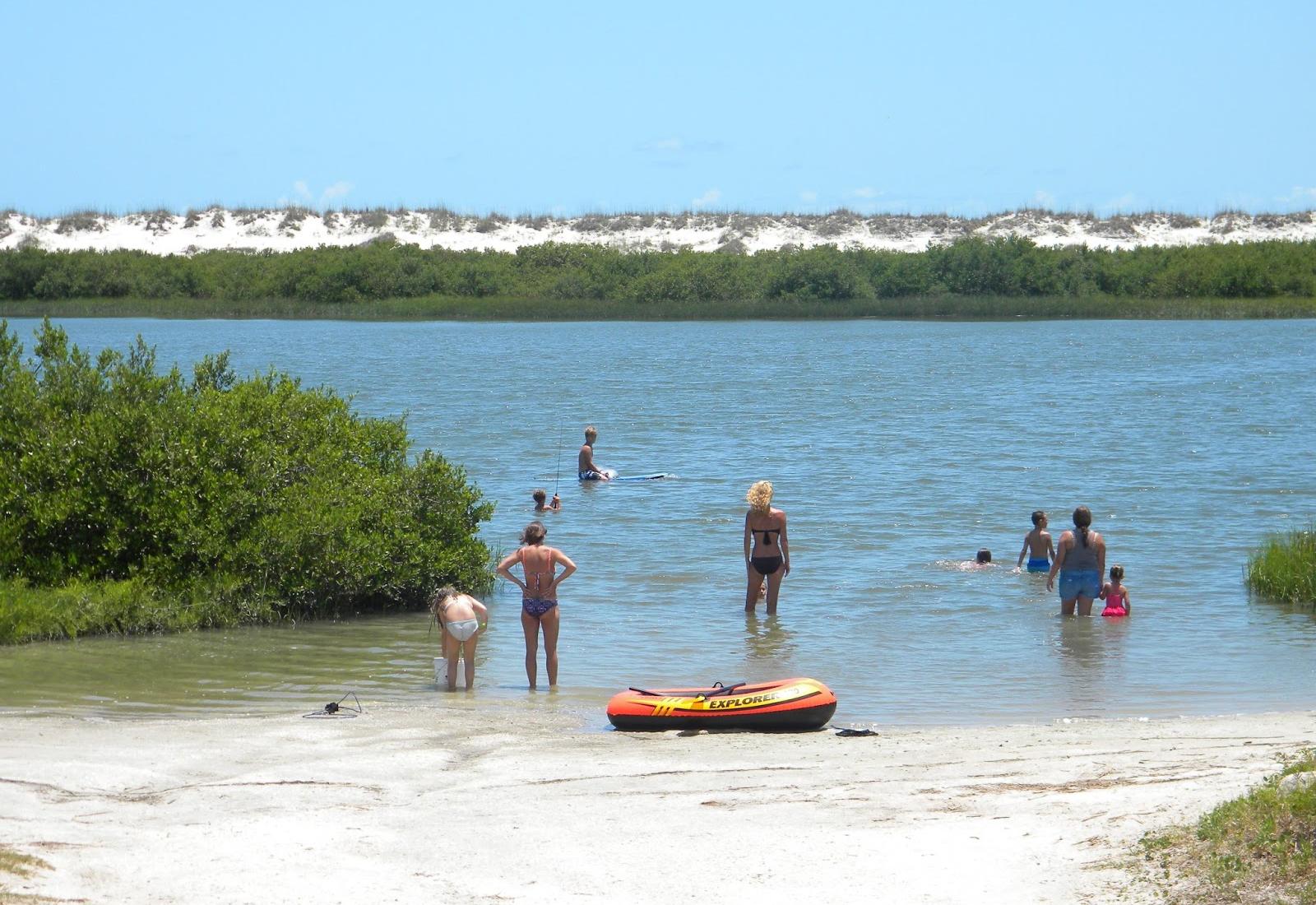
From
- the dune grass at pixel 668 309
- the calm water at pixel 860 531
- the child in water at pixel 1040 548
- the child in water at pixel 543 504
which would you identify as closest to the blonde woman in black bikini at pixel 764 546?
the calm water at pixel 860 531

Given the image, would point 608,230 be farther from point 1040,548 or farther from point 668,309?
point 1040,548

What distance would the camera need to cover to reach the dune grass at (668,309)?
7594 centimetres

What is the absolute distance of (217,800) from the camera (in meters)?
8.45

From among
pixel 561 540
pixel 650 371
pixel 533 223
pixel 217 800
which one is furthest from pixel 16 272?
pixel 217 800

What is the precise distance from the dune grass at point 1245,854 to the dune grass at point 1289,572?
10389 mm

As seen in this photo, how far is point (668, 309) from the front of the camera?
8250 cm

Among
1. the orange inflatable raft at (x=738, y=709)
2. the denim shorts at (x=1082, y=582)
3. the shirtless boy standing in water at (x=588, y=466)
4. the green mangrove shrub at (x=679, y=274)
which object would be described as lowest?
the orange inflatable raft at (x=738, y=709)

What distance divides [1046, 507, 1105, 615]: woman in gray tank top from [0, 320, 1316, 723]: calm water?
0.31 meters

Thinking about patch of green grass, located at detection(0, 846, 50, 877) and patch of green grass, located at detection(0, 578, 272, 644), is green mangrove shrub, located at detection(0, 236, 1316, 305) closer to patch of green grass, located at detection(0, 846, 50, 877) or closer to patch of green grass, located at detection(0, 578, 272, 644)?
patch of green grass, located at detection(0, 578, 272, 644)

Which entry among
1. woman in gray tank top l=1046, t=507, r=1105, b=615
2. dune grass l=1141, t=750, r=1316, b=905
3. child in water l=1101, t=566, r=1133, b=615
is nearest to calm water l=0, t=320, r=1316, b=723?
child in water l=1101, t=566, r=1133, b=615

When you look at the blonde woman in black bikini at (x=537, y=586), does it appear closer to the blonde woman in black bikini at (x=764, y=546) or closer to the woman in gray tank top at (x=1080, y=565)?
the blonde woman in black bikini at (x=764, y=546)

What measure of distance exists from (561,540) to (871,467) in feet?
32.9

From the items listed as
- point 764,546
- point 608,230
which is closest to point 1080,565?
point 764,546

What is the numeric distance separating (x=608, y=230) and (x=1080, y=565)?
94.5 meters
